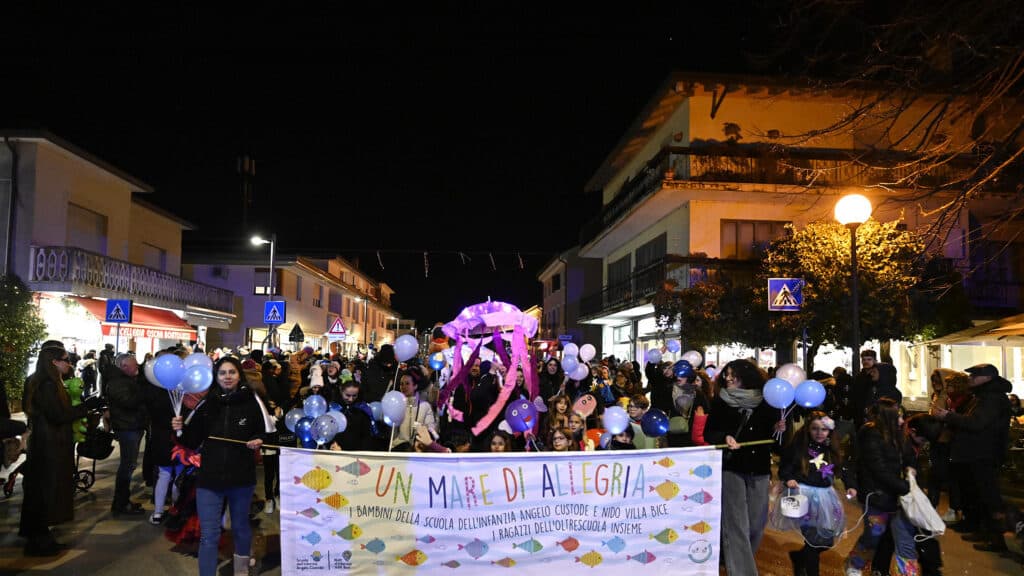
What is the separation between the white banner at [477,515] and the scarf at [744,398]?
0.83 metres

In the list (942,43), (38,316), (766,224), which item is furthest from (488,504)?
(766,224)

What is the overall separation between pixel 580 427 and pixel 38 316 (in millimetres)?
16789

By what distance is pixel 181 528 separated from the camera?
23.5ft

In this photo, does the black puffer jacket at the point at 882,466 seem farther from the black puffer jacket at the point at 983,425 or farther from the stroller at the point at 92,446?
the stroller at the point at 92,446

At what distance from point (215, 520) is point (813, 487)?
15.4ft

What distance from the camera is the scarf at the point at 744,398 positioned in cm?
601

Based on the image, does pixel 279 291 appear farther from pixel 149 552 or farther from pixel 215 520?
pixel 215 520

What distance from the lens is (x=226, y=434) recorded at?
5.74m

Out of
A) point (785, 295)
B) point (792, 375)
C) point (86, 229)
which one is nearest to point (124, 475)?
point (792, 375)

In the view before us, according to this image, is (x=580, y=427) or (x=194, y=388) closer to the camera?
(x=194, y=388)

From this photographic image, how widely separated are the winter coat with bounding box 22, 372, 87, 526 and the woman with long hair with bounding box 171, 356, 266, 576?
1928 millimetres

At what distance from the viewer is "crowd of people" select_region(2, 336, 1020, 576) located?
19.2 feet

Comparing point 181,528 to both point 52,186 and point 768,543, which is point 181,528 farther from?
point 52,186

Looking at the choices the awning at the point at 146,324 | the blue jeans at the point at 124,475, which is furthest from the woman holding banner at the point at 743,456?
the awning at the point at 146,324
